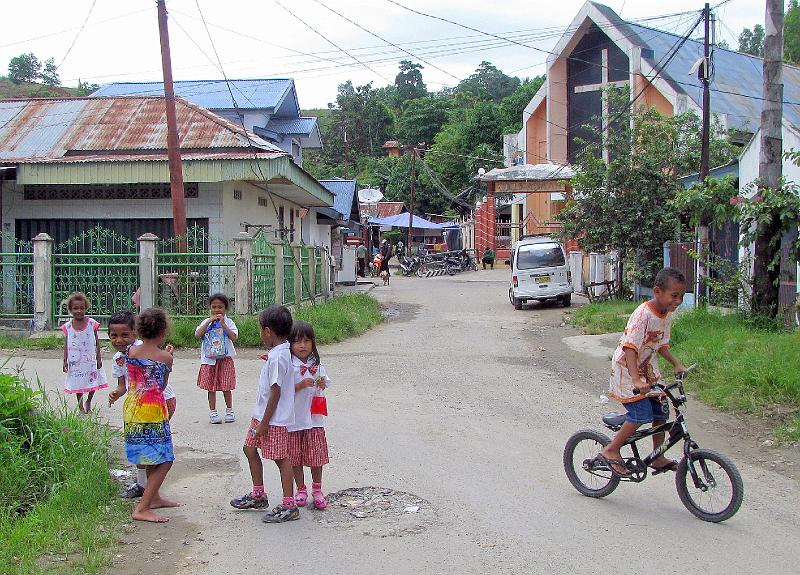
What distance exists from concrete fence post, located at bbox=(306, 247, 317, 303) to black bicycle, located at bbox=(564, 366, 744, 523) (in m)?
14.2

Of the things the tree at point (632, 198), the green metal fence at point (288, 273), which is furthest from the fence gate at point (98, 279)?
the tree at point (632, 198)

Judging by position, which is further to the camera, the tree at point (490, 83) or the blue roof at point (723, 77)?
the tree at point (490, 83)

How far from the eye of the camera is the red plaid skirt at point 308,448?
524 centimetres

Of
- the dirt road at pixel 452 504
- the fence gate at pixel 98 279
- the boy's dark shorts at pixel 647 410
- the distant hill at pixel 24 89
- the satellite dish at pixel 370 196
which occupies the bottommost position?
the dirt road at pixel 452 504

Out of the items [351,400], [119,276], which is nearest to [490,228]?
[119,276]

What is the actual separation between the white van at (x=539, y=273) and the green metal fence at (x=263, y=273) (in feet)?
27.1

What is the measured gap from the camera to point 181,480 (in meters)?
6.16

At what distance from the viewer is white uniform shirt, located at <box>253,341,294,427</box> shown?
16.8 ft

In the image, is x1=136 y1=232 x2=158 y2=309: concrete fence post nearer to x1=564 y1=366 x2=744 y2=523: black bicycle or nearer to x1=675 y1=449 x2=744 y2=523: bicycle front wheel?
x1=564 y1=366 x2=744 y2=523: black bicycle

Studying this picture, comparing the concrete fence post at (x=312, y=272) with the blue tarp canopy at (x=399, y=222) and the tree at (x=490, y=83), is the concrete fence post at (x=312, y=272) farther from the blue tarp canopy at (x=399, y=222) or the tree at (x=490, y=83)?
the tree at (x=490, y=83)

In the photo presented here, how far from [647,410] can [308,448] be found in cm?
228

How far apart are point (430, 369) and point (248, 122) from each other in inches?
618

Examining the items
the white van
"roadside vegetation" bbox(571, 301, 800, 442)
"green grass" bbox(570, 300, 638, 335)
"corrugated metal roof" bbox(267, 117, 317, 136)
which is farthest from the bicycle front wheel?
"corrugated metal roof" bbox(267, 117, 317, 136)

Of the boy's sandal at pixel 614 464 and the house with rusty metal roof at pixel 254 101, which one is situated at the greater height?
the house with rusty metal roof at pixel 254 101
